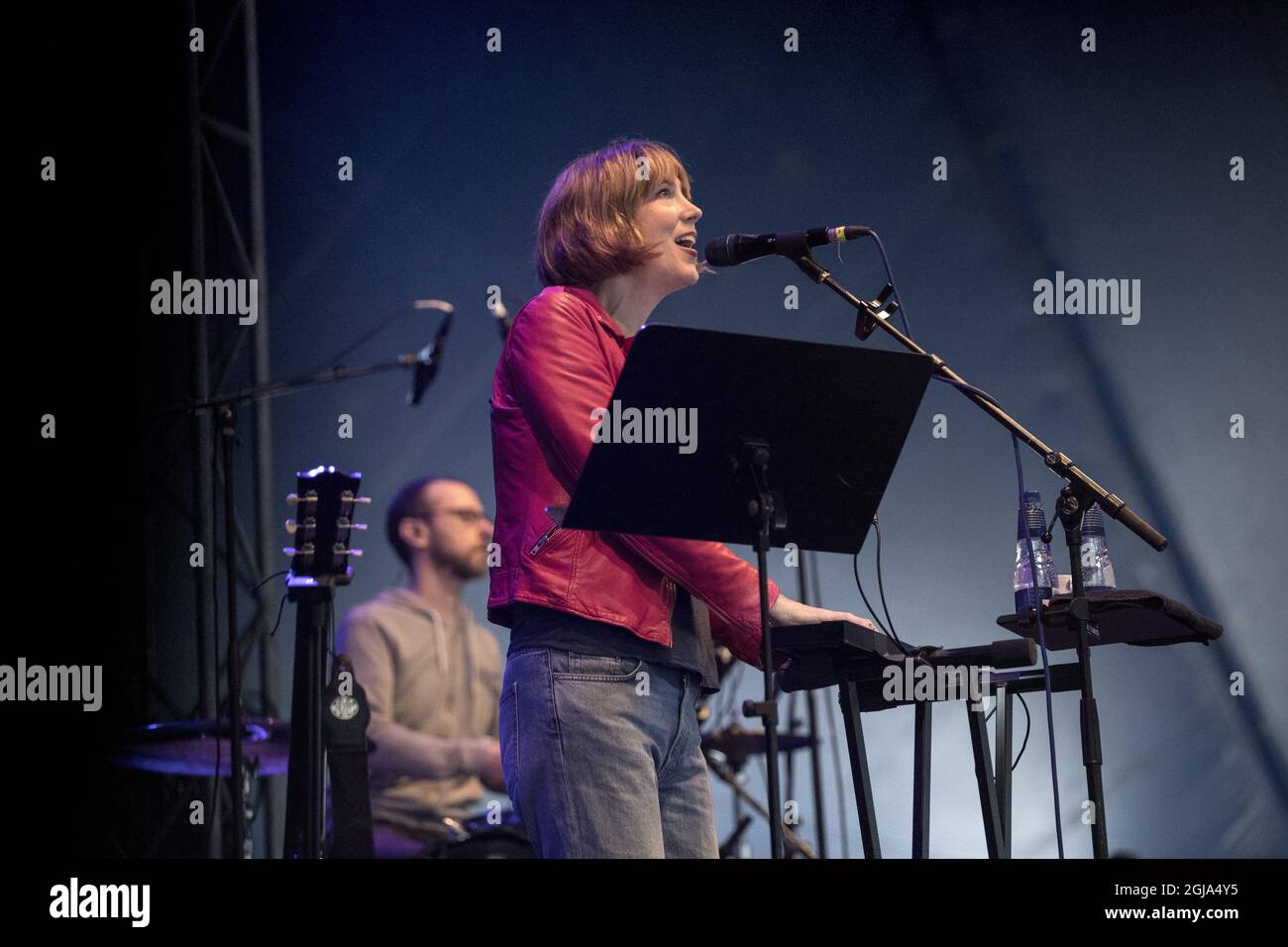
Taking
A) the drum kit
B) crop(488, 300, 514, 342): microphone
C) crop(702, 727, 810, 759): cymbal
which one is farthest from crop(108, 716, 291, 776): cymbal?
crop(488, 300, 514, 342): microphone

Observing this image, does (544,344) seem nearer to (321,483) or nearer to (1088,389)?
(321,483)

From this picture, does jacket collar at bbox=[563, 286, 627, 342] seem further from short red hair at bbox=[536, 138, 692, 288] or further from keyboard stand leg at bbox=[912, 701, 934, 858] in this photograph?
keyboard stand leg at bbox=[912, 701, 934, 858]

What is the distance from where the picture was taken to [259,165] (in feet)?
17.1

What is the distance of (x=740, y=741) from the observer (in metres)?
5.00

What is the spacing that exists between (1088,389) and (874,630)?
3.74 m

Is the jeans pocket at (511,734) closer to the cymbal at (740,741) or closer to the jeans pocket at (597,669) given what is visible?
the jeans pocket at (597,669)

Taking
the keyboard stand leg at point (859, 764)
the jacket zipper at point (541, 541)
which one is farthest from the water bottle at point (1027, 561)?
the jacket zipper at point (541, 541)

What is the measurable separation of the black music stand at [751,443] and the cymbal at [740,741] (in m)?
2.96

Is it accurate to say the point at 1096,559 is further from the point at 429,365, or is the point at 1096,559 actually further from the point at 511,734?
the point at 429,365

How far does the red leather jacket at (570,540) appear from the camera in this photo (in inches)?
79.6

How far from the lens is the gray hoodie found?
15.9ft

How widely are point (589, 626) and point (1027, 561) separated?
116cm

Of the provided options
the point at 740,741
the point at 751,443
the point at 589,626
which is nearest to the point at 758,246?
the point at 751,443
